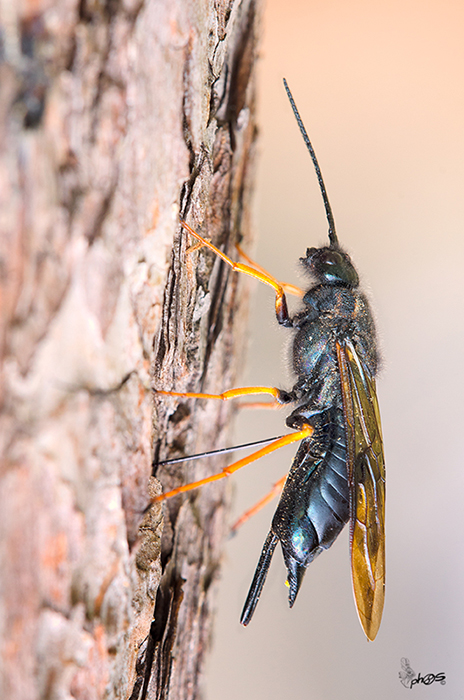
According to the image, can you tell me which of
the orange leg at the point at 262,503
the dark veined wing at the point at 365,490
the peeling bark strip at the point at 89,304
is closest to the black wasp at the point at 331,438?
the dark veined wing at the point at 365,490

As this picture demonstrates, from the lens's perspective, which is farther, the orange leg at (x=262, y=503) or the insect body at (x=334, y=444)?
the orange leg at (x=262, y=503)

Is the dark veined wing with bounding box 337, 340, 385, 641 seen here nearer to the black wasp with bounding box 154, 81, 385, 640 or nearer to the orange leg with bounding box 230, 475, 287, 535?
the black wasp with bounding box 154, 81, 385, 640

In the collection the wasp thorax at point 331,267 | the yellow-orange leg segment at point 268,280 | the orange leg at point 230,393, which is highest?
the wasp thorax at point 331,267

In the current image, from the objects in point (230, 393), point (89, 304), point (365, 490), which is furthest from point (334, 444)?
point (89, 304)

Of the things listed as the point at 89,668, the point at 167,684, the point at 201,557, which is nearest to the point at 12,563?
the point at 89,668

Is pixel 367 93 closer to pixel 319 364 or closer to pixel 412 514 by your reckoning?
pixel 319 364

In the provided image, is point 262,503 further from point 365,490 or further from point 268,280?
point 268,280

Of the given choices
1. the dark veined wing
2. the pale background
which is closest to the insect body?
the dark veined wing

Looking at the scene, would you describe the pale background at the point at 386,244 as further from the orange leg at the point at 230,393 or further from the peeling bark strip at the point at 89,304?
the peeling bark strip at the point at 89,304
